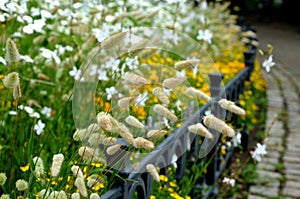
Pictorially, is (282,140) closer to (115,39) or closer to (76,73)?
(76,73)

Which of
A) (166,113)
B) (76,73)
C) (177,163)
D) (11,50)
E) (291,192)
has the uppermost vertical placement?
(11,50)

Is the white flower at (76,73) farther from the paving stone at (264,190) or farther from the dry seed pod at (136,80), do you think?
the paving stone at (264,190)

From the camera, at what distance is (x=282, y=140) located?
414 cm

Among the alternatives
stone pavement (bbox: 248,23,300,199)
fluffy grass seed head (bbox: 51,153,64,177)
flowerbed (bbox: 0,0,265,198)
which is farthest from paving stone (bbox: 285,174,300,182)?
fluffy grass seed head (bbox: 51,153,64,177)

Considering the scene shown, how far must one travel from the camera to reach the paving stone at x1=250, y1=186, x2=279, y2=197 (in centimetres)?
313

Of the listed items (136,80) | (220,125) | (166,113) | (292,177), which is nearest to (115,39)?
(136,80)

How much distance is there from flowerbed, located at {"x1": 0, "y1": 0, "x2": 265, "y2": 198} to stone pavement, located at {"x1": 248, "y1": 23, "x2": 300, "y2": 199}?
30 centimetres

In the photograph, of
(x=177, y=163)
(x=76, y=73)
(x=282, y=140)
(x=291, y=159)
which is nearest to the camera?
(x=177, y=163)

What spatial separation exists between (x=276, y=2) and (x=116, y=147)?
1766 cm

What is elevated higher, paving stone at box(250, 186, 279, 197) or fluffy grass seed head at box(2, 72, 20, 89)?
fluffy grass seed head at box(2, 72, 20, 89)

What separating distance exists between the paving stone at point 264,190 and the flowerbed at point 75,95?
2.23 feet

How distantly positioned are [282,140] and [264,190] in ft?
3.43

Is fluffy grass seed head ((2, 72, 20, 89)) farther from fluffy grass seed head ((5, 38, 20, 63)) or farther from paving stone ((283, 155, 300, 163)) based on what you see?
paving stone ((283, 155, 300, 163))

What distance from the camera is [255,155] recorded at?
2441 millimetres
